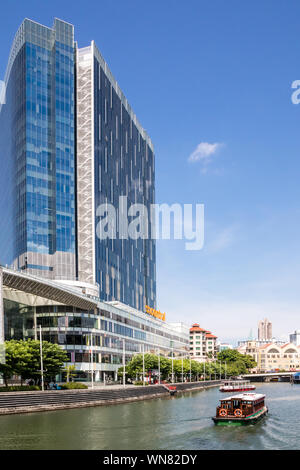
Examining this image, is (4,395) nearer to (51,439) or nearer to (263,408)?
(51,439)

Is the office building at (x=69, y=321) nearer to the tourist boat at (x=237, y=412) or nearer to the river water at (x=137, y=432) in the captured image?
the river water at (x=137, y=432)

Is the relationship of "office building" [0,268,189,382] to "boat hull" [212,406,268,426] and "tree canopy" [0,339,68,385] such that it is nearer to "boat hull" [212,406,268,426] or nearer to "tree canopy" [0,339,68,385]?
"tree canopy" [0,339,68,385]

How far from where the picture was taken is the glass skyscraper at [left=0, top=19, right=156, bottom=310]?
16638 cm

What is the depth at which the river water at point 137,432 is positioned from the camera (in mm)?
48188

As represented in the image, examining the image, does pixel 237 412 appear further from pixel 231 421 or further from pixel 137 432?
pixel 137 432

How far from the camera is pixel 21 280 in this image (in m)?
102

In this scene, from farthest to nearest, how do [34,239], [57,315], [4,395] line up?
[34,239]
[57,315]
[4,395]

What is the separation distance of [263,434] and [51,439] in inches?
854

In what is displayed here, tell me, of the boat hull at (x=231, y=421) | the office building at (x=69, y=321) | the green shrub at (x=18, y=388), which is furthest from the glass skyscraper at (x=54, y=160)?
the boat hull at (x=231, y=421)

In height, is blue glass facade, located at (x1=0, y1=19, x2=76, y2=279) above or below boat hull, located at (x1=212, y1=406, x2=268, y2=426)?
above

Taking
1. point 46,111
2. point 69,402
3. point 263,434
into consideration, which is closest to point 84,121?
point 46,111

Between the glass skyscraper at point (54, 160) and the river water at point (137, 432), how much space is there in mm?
97273

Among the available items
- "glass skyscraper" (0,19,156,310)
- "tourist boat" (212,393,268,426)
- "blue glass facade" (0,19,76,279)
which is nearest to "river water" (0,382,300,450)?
"tourist boat" (212,393,268,426)

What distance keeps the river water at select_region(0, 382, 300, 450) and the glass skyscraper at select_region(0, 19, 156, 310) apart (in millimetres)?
97273
